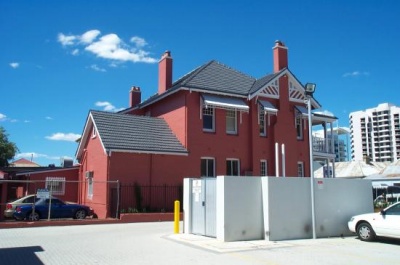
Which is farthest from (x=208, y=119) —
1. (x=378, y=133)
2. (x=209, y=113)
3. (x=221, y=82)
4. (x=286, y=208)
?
(x=378, y=133)

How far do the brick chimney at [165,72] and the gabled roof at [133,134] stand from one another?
2607 millimetres

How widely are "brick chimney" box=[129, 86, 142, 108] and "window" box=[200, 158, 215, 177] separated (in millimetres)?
10855

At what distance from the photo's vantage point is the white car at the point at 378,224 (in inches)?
537

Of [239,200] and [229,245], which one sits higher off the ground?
[239,200]

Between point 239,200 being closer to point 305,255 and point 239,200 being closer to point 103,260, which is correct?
point 305,255

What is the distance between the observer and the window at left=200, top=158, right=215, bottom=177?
86.3ft

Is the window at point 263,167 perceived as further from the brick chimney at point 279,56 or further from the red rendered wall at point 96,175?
the red rendered wall at point 96,175

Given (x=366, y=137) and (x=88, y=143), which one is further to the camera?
(x=366, y=137)

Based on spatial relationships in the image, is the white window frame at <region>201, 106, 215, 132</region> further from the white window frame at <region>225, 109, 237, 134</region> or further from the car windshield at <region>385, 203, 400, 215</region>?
the car windshield at <region>385, 203, 400, 215</region>

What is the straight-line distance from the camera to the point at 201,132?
1024 inches

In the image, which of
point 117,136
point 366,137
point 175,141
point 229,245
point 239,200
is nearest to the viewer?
point 229,245

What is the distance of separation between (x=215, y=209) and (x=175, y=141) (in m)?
12.1

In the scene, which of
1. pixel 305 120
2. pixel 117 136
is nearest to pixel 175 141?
pixel 117 136

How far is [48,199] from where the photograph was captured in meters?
20.9
